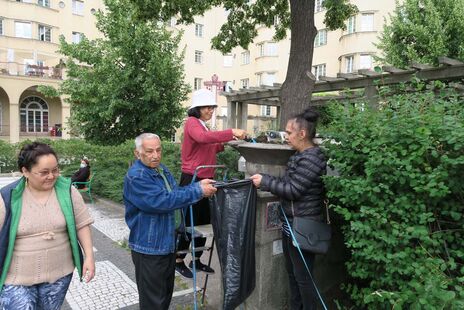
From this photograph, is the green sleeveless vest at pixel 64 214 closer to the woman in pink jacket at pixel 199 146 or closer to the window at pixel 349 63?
the woman in pink jacket at pixel 199 146

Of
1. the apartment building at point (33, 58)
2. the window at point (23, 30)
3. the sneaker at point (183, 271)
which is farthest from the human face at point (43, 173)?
the window at point (23, 30)

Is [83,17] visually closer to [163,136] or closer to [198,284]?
[163,136]

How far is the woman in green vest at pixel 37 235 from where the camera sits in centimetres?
238

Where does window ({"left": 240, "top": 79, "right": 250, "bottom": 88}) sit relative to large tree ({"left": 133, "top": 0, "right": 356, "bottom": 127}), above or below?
above

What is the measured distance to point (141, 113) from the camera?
10562 millimetres

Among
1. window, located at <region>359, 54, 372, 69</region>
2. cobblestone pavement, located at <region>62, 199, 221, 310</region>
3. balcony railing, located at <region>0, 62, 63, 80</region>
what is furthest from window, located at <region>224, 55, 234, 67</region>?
cobblestone pavement, located at <region>62, 199, 221, 310</region>

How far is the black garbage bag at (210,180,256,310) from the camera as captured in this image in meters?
2.85

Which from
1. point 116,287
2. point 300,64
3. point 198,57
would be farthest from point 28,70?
point 116,287

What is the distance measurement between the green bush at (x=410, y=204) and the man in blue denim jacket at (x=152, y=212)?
1.15 metres

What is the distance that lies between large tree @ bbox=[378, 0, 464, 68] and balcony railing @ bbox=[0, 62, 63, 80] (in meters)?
23.4

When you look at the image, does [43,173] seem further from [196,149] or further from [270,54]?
[270,54]

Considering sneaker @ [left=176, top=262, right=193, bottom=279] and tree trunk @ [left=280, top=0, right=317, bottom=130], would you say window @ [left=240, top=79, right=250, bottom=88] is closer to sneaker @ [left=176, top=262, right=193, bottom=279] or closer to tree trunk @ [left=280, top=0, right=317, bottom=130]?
tree trunk @ [left=280, top=0, right=317, bottom=130]

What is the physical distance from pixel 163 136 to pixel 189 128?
8.09 m

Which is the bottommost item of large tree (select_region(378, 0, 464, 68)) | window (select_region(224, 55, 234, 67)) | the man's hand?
the man's hand
